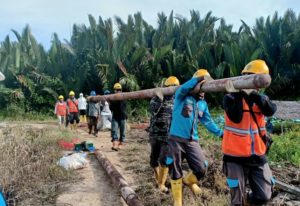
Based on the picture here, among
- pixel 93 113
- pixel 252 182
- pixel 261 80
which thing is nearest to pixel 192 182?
pixel 252 182

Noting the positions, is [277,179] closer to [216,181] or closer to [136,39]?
[216,181]

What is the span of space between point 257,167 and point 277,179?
232 cm

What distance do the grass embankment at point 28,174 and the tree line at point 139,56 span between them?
12.8 meters

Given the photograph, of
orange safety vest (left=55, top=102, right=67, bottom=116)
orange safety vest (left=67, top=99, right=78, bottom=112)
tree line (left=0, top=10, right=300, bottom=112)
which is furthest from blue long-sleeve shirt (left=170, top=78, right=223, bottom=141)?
tree line (left=0, top=10, right=300, bottom=112)

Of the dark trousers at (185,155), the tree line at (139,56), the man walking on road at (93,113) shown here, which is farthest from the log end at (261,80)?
the tree line at (139,56)

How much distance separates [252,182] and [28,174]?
4.27 metres

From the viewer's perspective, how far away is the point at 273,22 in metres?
23.0

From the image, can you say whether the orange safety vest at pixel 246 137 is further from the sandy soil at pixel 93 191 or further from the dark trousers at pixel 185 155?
the sandy soil at pixel 93 191

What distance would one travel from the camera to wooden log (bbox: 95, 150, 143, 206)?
5399 mm

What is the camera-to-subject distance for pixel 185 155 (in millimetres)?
5516

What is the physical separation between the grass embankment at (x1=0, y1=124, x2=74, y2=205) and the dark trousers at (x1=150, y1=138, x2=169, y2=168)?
5.35ft

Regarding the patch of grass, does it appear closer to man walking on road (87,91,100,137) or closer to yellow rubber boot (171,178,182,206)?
yellow rubber boot (171,178,182,206)

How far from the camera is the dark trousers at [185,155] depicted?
17.6 ft

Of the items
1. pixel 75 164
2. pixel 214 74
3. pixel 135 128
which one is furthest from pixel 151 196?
pixel 214 74
